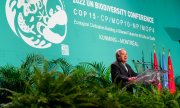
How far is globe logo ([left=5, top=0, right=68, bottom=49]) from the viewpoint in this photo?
6.03 meters

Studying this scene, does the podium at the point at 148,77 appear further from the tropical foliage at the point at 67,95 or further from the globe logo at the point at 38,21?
the globe logo at the point at 38,21

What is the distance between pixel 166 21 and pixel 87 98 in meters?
5.63

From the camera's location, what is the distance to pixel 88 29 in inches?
275

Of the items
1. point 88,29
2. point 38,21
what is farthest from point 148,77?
point 88,29

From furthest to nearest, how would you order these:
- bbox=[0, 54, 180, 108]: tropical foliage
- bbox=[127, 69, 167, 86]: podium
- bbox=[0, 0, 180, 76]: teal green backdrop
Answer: bbox=[0, 0, 180, 76]: teal green backdrop < bbox=[127, 69, 167, 86]: podium < bbox=[0, 54, 180, 108]: tropical foliage

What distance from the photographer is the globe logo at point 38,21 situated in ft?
19.8

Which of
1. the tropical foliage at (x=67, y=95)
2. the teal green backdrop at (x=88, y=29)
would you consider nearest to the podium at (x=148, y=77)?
the tropical foliage at (x=67, y=95)

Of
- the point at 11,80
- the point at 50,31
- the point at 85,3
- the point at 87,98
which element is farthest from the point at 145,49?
the point at 87,98

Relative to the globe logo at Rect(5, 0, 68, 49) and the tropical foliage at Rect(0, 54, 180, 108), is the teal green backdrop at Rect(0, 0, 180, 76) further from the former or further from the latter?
the tropical foliage at Rect(0, 54, 180, 108)

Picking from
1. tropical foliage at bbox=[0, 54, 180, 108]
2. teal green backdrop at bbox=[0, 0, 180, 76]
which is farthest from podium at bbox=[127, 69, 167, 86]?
teal green backdrop at bbox=[0, 0, 180, 76]

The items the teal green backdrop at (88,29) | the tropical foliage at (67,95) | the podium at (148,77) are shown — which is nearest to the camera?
the tropical foliage at (67,95)

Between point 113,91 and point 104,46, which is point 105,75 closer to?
point 104,46

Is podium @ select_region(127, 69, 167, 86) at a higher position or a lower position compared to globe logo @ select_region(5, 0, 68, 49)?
lower

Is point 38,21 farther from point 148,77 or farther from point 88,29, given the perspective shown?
point 148,77
